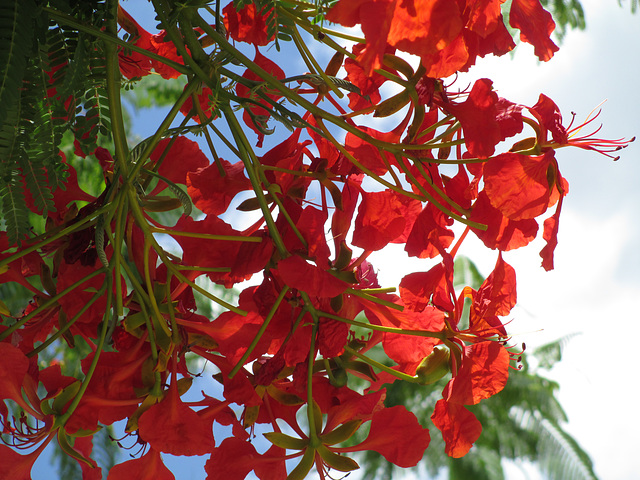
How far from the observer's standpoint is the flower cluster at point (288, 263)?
0.53 m

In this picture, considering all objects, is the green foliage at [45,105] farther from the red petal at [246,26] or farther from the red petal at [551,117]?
the red petal at [551,117]

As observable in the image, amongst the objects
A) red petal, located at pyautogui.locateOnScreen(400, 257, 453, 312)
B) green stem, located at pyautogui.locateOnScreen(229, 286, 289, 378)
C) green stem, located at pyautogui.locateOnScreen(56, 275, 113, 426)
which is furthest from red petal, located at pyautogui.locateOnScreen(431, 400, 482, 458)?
green stem, located at pyautogui.locateOnScreen(56, 275, 113, 426)

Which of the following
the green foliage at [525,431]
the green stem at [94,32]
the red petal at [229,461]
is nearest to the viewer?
the green stem at [94,32]

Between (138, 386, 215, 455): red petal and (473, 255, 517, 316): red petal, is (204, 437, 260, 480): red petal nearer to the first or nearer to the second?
(138, 386, 215, 455): red petal

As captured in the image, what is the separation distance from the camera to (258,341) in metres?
0.56

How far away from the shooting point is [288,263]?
509 millimetres

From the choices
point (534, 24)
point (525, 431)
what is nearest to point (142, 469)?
point (534, 24)

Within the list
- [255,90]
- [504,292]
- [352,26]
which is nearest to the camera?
[352,26]

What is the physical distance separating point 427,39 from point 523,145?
20cm

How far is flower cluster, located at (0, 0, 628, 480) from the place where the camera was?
0.53m

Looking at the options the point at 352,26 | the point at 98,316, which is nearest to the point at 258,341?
the point at 98,316

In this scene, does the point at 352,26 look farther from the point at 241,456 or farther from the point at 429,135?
the point at 241,456

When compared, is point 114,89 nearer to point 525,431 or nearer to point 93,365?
point 93,365

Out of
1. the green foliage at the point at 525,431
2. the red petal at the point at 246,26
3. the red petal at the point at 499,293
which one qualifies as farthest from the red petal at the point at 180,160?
the green foliage at the point at 525,431
